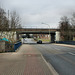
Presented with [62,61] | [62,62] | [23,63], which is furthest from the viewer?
[62,61]

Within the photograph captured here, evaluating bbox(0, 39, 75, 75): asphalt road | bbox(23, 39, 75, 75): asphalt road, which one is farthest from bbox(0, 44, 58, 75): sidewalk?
bbox(23, 39, 75, 75): asphalt road

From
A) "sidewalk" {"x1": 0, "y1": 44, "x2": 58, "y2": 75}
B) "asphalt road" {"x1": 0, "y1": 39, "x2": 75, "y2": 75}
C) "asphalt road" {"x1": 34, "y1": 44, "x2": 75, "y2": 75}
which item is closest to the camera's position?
"sidewalk" {"x1": 0, "y1": 44, "x2": 58, "y2": 75}

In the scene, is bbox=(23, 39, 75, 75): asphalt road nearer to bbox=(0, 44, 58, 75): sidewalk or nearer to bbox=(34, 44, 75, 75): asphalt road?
bbox=(34, 44, 75, 75): asphalt road

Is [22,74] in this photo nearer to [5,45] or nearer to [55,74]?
[55,74]

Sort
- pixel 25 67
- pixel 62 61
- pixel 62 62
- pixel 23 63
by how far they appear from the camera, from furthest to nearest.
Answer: pixel 62 61 → pixel 62 62 → pixel 23 63 → pixel 25 67

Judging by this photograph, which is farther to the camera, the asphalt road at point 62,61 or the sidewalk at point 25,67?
the asphalt road at point 62,61

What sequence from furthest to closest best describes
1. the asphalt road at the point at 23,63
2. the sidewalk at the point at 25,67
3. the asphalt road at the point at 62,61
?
the asphalt road at the point at 62,61, the asphalt road at the point at 23,63, the sidewalk at the point at 25,67

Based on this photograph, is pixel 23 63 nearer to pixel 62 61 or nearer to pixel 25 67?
pixel 25 67

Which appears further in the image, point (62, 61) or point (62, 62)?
point (62, 61)

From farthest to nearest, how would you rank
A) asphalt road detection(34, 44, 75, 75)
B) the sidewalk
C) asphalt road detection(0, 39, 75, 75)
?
asphalt road detection(34, 44, 75, 75) → asphalt road detection(0, 39, 75, 75) → the sidewalk

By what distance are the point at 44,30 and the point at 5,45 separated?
44552mm

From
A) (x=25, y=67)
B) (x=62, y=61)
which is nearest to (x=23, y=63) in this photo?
(x=25, y=67)

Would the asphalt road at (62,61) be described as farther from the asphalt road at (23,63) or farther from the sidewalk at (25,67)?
the sidewalk at (25,67)

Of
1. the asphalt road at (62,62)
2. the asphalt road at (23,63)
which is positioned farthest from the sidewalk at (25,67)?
the asphalt road at (62,62)
